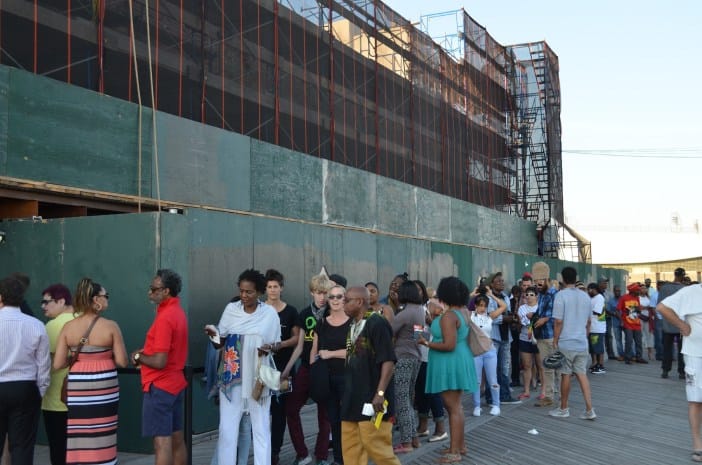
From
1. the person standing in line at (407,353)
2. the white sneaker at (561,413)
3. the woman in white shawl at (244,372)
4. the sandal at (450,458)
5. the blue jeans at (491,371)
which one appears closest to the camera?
the woman in white shawl at (244,372)

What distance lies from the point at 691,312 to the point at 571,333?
2237 mm

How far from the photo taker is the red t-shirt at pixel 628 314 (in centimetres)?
1634

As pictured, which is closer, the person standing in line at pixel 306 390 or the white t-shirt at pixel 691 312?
the person standing in line at pixel 306 390

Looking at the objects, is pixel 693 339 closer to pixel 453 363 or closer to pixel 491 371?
pixel 453 363

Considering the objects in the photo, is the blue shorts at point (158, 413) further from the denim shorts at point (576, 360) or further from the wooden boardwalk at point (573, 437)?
the denim shorts at point (576, 360)

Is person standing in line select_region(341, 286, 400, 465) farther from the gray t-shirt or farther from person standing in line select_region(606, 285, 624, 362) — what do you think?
person standing in line select_region(606, 285, 624, 362)

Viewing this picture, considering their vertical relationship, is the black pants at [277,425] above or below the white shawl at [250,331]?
below

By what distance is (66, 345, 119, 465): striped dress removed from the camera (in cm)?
541

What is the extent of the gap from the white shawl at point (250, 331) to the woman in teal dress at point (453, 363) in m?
1.72

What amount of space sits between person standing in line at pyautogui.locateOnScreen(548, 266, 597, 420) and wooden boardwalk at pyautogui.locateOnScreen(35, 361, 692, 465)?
1.55 feet

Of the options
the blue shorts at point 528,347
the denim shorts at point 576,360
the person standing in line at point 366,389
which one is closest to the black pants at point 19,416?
the person standing in line at point 366,389

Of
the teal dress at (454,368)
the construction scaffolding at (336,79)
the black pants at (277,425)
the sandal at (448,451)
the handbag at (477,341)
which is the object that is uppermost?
the construction scaffolding at (336,79)

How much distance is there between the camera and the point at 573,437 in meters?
8.16

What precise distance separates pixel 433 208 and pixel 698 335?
44.1 feet
